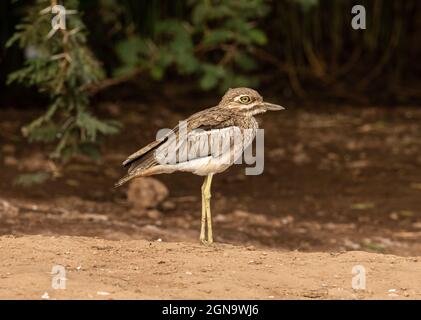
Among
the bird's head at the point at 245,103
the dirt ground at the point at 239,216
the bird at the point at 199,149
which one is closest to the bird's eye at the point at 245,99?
the bird's head at the point at 245,103

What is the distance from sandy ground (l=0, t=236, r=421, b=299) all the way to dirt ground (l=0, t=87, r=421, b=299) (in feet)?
0.03

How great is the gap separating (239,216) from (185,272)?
3.59 meters

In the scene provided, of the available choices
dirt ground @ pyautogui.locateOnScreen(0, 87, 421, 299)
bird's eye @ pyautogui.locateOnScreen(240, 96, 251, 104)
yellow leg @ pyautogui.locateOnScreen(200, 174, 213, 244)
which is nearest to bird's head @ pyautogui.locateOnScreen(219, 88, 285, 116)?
bird's eye @ pyautogui.locateOnScreen(240, 96, 251, 104)

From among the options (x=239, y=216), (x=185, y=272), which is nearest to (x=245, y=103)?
(x=185, y=272)

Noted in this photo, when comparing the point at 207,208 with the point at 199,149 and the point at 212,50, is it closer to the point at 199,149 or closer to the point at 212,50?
the point at 199,149

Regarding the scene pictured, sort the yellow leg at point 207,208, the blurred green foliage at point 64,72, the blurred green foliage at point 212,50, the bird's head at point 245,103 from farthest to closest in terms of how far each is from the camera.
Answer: the blurred green foliage at point 212,50, the blurred green foliage at point 64,72, the bird's head at point 245,103, the yellow leg at point 207,208

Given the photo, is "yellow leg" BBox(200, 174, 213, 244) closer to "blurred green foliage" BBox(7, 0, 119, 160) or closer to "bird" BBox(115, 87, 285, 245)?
"bird" BBox(115, 87, 285, 245)

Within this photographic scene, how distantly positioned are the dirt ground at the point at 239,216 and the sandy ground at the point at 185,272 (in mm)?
10

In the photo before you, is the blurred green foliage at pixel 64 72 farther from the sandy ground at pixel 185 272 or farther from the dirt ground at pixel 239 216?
the sandy ground at pixel 185 272

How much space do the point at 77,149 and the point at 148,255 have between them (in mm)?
3557

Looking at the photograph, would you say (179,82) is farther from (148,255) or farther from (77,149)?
(148,255)

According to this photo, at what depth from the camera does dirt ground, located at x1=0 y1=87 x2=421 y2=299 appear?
536 centimetres

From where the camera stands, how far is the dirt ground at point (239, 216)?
536 centimetres

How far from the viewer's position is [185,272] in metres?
5.51
